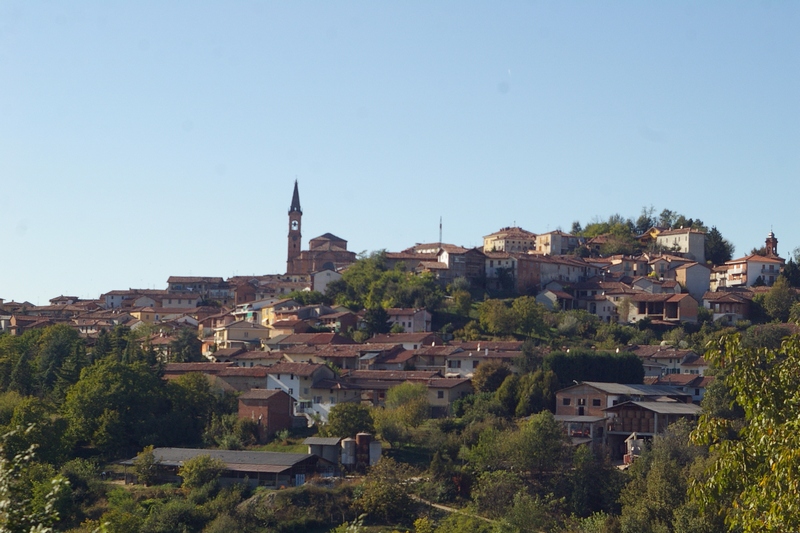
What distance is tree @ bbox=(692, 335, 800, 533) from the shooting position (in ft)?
37.7

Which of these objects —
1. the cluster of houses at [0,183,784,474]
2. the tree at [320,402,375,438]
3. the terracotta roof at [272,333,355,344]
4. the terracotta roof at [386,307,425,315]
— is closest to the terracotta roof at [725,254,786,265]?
the cluster of houses at [0,183,784,474]

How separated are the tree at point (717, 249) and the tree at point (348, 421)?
44364 millimetres

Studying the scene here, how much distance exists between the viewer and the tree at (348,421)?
40312 mm

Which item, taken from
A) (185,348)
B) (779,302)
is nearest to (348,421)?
(185,348)

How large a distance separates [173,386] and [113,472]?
5950 millimetres

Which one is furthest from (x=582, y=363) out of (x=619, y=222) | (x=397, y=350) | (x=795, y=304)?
(x=619, y=222)

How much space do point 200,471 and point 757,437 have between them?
26.8 m

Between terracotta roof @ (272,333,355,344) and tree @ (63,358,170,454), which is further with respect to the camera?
terracotta roof @ (272,333,355,344)

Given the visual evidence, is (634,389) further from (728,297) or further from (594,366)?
(728,297)

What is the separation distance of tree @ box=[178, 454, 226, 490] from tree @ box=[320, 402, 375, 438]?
4898 millimetres

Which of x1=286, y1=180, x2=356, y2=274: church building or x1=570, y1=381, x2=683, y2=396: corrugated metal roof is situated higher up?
x1=286, y1=180, x2=356, y2=274: church building

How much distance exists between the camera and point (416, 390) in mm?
44250

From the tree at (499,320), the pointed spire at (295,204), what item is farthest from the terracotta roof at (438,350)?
the pointed spire at (295,204)

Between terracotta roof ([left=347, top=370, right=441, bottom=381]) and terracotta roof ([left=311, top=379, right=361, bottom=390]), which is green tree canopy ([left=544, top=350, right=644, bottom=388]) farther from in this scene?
terracotta roof ([left=311, top=379, right=361, bottom=390])
